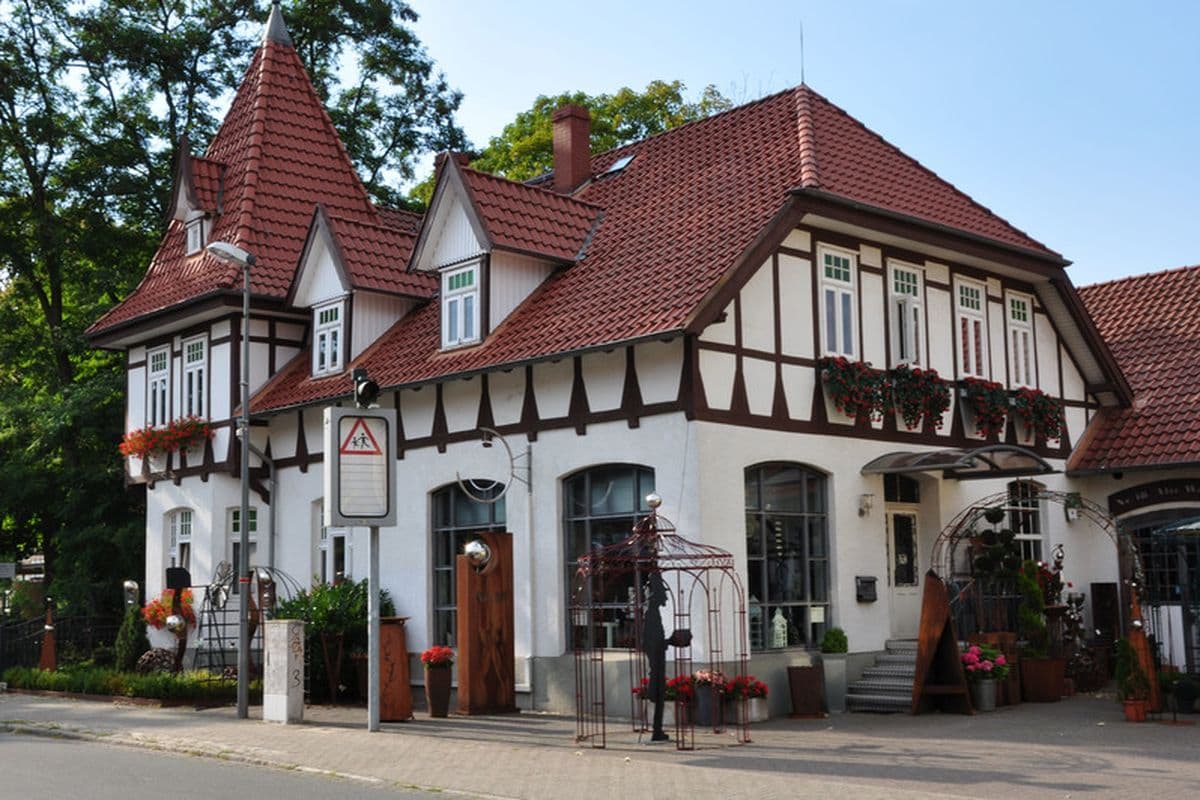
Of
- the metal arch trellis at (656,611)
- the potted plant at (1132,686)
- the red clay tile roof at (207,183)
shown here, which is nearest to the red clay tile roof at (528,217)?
the metal arch trellis at (656,611)

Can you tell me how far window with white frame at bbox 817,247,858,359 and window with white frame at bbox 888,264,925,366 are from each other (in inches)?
37.9

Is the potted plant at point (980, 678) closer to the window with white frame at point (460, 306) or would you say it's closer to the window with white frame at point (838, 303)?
the window with white frame at point (838, 303)

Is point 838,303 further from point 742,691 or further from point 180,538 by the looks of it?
point 180,538

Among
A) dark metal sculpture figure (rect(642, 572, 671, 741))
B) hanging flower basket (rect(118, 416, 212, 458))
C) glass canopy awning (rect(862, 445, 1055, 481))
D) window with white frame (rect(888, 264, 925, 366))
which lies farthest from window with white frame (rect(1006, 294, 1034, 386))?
hanging flower basket (rect(118, 416, 212, 458))

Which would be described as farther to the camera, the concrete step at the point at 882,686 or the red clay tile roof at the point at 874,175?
the red clay tile roof at the point at 874,175

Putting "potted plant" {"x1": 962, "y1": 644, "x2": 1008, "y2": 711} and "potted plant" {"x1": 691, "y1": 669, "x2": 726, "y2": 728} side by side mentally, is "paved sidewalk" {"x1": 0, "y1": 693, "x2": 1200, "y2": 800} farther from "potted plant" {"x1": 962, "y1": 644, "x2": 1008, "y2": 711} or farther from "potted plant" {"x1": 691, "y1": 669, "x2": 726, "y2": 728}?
"potted plant" {"x1": 691, "y1": 669, "x2": 726, "y2": 728}

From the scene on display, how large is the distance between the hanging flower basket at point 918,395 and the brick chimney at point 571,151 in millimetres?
7381

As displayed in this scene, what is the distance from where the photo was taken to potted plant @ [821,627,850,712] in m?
19.6

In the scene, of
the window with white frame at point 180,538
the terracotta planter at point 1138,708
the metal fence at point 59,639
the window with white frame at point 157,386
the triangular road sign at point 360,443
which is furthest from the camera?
the metal fence at point 59,639

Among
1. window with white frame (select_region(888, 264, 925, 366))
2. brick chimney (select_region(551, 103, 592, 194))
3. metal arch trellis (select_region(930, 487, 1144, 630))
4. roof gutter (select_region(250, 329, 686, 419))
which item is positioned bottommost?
metal arch trellis (select_region(930, 487, 1144, 630))

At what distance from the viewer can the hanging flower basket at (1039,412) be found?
23.7 meters

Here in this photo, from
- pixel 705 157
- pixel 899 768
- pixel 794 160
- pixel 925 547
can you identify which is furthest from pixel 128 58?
pixel 899 768

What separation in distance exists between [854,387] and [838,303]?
1.36m

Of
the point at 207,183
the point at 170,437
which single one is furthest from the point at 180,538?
the point at 207,183
